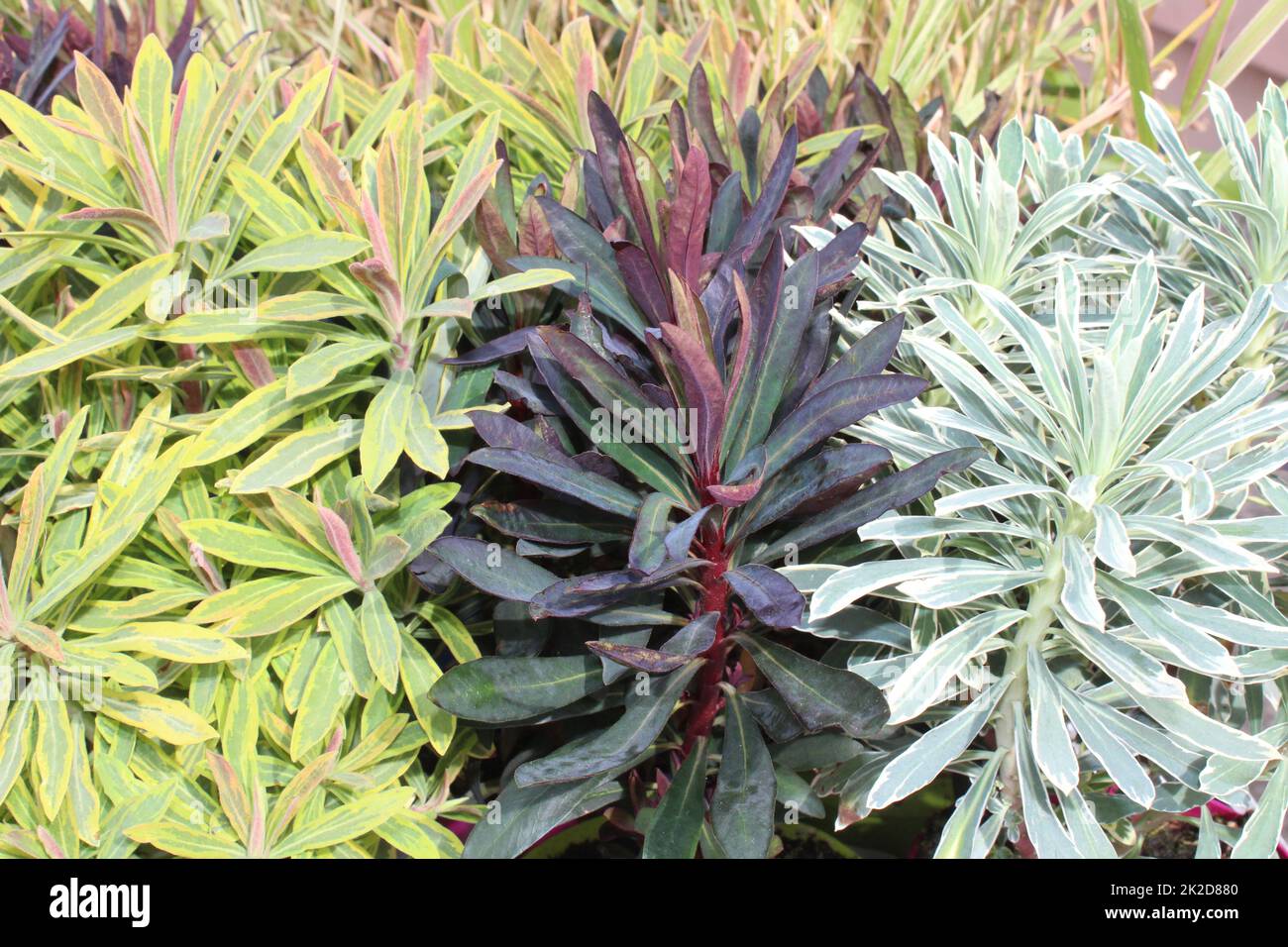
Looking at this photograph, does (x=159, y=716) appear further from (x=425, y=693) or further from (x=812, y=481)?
(x=812, y=481)

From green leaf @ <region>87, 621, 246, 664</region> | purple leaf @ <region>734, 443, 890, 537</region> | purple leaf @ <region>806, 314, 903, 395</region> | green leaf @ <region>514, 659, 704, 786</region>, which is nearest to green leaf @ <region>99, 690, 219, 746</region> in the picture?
green leaf @ <region>87, 621, 246, 664</region>

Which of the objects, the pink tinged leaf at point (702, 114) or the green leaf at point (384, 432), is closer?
the green leaf at point (384, 432)

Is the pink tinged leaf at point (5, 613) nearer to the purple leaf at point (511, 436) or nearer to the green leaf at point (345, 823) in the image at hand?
the green leaf at point (345, 823)

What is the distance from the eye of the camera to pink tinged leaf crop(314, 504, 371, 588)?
0.86 metres

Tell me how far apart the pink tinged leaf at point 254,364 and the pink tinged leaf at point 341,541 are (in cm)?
16

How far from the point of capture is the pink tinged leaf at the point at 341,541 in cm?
86

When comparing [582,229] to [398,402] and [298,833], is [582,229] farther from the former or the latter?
[298,833]

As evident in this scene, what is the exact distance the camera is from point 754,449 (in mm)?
833

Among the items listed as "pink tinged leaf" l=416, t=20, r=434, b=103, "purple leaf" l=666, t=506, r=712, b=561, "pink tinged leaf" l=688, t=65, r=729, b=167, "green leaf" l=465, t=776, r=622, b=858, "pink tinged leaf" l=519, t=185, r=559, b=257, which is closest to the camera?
A: "purple leaf" l=666, t=506, r=712, b=561

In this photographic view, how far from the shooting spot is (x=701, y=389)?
798 mm

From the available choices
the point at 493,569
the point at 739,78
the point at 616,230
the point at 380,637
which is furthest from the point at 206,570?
the point at 739,78

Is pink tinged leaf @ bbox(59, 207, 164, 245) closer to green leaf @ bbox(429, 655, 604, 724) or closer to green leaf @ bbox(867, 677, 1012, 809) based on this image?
green leaf @ bbox(429, 655, 604, 724)

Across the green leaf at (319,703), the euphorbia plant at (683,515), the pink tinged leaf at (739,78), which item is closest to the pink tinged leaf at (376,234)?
the euphorbia plant at (683,515)
